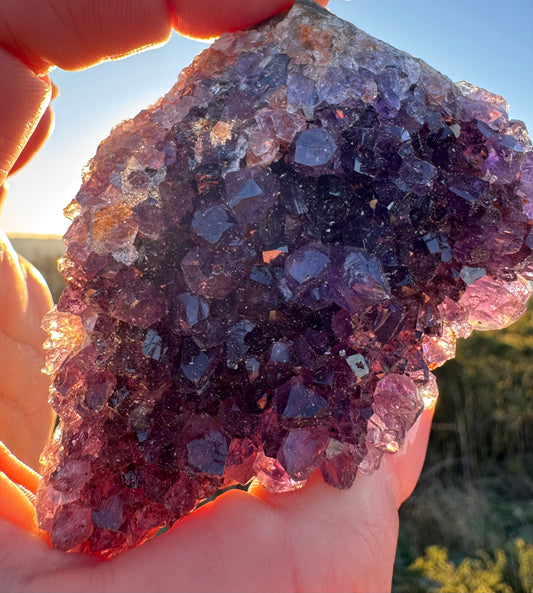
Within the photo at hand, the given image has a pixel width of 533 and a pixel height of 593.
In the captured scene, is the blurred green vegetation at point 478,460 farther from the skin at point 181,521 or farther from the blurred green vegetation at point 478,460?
the skin at point 181,521

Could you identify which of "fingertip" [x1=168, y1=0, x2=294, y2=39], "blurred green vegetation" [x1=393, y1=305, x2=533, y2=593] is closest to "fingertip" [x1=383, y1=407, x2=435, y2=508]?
"fingertip" [x1=168, y1=0, x2=294, y2=39]

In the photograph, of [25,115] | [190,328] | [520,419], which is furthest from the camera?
[520,419]

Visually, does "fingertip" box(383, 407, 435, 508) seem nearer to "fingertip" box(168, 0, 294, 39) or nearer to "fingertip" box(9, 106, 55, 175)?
"fingertip" box(168, 0, 294, 39)

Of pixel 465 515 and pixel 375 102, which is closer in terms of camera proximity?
pixel 375 102

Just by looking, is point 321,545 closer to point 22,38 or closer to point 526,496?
point 22,38

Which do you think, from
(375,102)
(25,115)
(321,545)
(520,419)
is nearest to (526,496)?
(520,419)
